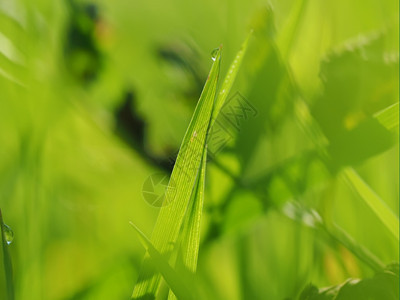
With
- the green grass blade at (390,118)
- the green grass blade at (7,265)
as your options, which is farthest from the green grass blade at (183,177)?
the green grass blade at (390,118)

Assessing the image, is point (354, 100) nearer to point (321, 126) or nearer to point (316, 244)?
point (321, 126)

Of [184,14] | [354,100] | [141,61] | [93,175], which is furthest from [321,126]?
[141,61]

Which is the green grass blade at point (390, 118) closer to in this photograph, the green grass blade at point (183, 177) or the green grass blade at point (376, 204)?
the green grass blade at point (376, 204)

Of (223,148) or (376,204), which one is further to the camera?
(223,148)

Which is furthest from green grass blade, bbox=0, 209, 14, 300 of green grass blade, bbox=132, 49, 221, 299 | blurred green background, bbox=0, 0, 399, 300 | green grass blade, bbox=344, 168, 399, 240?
green grass blade, bbox=344, 168, 399, 240

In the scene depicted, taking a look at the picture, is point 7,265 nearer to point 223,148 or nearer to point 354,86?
point 223,148

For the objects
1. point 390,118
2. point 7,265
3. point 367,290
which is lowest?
point 367,290

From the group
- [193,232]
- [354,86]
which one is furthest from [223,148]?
[193,232]
